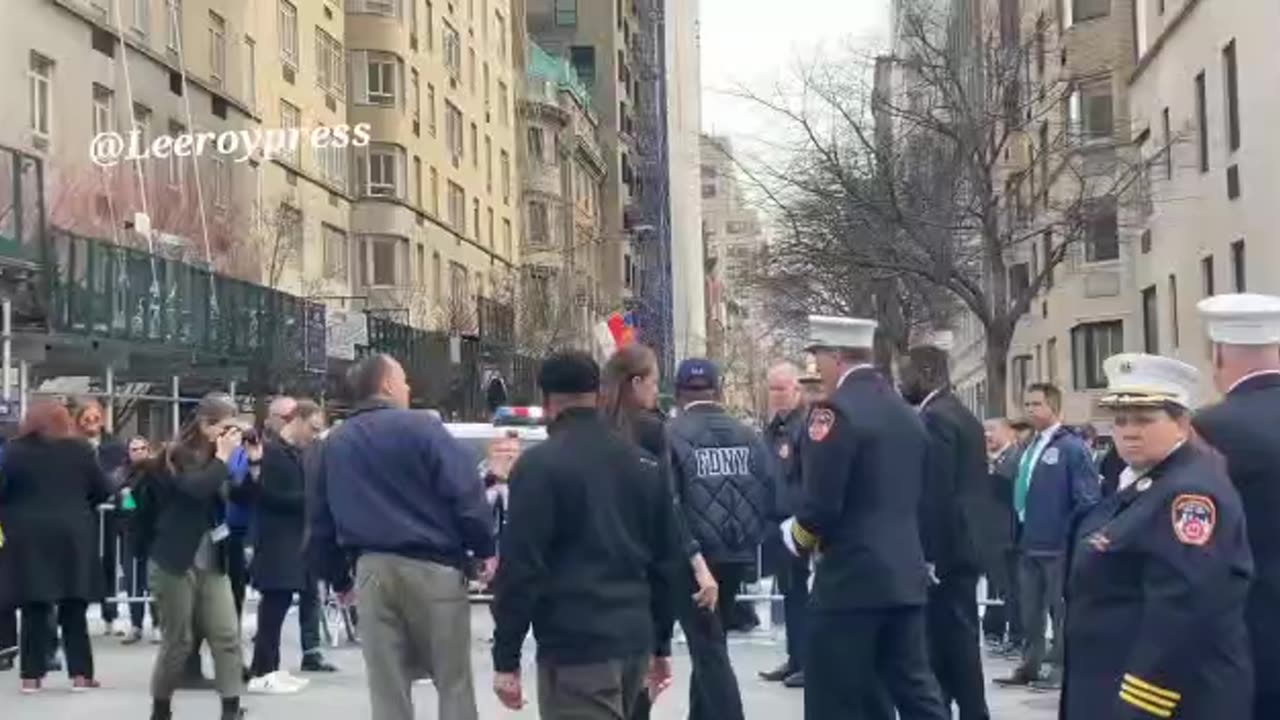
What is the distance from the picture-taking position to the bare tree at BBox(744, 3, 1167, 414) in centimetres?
2691

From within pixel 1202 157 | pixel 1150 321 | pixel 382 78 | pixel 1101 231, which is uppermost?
pixel 382 78

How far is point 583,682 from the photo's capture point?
19.4ft

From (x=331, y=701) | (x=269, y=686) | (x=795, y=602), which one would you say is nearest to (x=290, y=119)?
(x=269, y=686)

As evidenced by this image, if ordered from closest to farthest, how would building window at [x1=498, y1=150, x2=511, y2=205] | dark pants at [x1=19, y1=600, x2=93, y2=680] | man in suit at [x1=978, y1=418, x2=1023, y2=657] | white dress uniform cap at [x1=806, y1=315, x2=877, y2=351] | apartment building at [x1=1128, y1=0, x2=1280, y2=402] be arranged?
white dress uniform cap at [x1=806, y1=315, x2=877, y2=351] → dark pants at [x1=19, y1=600, x2=93, y2=680] → man in suit at [x1=978, y1=418, x2=1023, y2=657] → apartment building at [x1=1128, y1=0, x2=1280, y2=402] → building window at [x1=498, y1=150, x2=511, y2=205]

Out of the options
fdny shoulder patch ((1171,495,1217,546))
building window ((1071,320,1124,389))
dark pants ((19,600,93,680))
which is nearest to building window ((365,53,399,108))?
building window ((1071,320,1124,389))

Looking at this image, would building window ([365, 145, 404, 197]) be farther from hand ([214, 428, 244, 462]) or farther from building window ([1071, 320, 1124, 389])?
hand ([214, 428, 244, 462])

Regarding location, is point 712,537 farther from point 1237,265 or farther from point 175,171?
point 175,171

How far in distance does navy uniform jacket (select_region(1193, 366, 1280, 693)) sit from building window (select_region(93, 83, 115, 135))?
27.8 meters

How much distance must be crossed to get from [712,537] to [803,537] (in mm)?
1438

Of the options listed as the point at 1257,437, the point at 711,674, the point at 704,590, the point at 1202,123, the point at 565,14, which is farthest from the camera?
the point at 565,14

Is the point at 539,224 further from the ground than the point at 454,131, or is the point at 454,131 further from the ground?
the point at 454,131

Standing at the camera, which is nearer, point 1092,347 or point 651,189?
point 1092,347

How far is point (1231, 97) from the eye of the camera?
26.7 metres

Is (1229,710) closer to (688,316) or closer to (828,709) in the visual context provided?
(828,709)
